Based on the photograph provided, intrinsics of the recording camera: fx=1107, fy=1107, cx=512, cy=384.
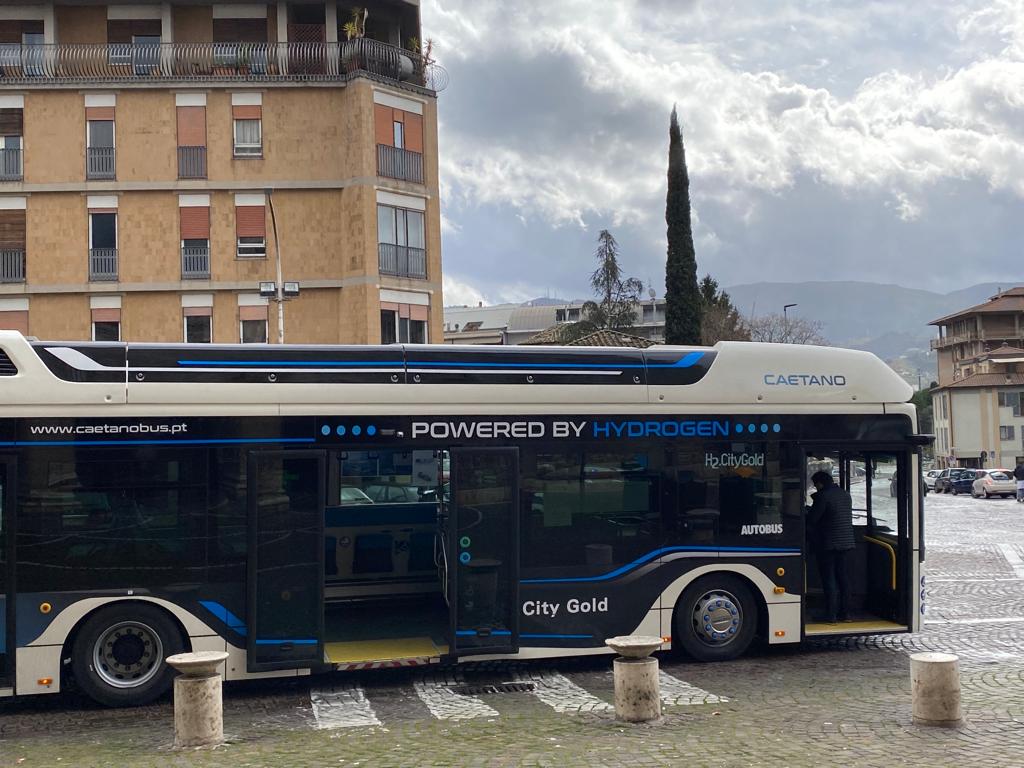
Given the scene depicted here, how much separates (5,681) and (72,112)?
2940cm

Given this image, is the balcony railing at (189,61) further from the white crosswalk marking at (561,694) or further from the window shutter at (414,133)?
the white crosswalk marking at (561,694)

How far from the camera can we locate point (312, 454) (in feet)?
32.0

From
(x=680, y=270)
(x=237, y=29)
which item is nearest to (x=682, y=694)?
(x=237, y=29)

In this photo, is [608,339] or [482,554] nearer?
[482,554]

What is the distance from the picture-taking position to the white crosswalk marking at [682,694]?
9234 mm

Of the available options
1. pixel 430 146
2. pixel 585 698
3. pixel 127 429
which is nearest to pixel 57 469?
pixel 127 429

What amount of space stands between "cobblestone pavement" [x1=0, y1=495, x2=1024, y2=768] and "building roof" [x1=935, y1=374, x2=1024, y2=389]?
292 ft

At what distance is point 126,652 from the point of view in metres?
9.44

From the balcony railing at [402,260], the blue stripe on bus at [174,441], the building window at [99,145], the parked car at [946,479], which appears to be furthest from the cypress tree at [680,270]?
the blue stripe on bus at [174,441]

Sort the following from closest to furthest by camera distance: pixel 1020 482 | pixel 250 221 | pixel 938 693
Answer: pixel 938 693, pixel 250 221, pixel 1020 482

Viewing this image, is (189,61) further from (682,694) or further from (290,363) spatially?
(682,694)

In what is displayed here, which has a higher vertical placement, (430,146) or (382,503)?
(430,146)

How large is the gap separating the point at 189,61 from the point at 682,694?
30767 millimetres

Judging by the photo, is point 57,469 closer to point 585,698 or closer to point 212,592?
point 212,592
